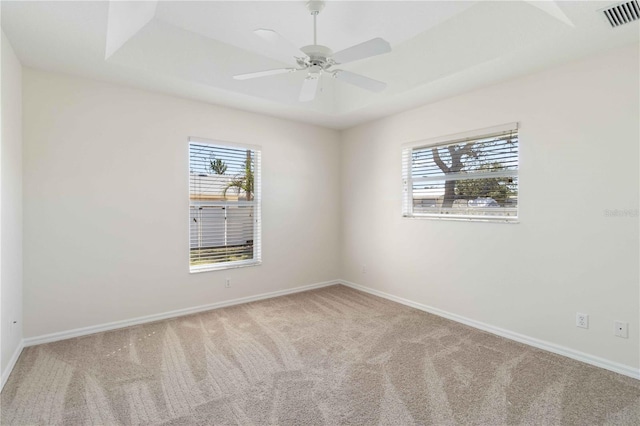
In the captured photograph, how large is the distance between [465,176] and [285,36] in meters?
2.34

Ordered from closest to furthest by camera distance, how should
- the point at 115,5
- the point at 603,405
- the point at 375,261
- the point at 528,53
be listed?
1. the point at 603,405
2. the point at 115,5
3. the point at 528,53
4. the point at 375,261

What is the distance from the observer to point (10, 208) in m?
2.48

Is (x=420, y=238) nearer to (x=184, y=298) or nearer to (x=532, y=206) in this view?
(x=532, y=206)

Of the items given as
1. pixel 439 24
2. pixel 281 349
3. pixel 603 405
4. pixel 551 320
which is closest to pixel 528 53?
pixel 439 24

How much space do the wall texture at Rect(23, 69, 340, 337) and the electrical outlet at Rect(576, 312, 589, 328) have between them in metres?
3.33

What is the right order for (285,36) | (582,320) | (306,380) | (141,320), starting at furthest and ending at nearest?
1. (141,320)
2. (285,36)
3. (582,320)
4. (306,380)

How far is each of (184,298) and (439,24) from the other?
386 centimetres

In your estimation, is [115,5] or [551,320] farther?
[551,320]

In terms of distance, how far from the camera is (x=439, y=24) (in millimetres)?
2912

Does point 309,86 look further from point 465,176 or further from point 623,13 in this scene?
point 623,13

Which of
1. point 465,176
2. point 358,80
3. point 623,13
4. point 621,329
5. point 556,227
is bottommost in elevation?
point 621,329

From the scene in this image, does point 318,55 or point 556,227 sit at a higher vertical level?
point 318,55

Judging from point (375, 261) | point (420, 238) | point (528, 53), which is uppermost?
point (528, 53)

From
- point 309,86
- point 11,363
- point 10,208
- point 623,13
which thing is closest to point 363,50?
point 309,86
